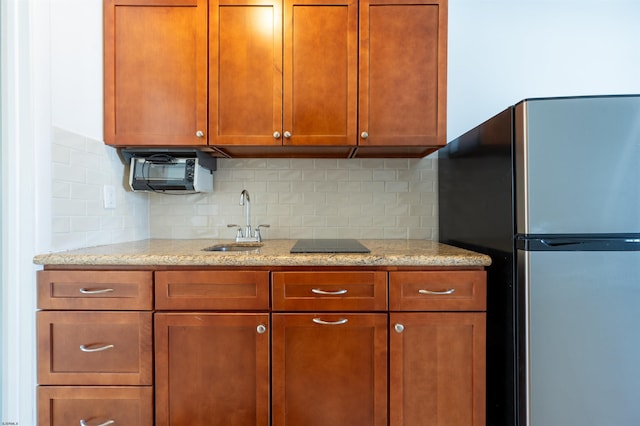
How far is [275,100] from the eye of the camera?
5.22 feet

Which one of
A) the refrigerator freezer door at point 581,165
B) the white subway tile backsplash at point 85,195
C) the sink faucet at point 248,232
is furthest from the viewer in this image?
the sink faucet at point 248,232

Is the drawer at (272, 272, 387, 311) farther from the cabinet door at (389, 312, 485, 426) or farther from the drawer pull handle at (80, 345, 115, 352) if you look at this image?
the drawer pull handle at (80, 345, 115, 352)

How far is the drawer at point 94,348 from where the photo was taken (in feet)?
4.15

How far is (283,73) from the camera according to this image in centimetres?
158

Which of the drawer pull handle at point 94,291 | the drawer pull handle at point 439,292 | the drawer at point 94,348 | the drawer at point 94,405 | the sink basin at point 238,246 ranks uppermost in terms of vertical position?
the sink basin at point 238,246

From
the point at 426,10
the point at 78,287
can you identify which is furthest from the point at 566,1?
the point at 78,287

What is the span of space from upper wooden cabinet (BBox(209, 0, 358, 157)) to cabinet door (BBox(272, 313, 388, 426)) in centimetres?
87

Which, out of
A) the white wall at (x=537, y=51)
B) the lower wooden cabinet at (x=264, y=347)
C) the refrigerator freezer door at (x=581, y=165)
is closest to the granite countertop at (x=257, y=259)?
the lower wooden cabinet at (x=264, y=347)

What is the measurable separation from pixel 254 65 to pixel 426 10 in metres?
0.89

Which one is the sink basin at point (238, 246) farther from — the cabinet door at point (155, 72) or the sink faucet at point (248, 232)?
the cabinet door at point (155, 72)

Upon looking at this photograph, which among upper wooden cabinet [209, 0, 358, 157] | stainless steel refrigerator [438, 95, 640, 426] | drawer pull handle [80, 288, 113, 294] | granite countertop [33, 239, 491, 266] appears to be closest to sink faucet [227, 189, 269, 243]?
upper wooden cabinet [209, 0, 358, 157]

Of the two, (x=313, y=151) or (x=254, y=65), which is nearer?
(x=254, y=65)

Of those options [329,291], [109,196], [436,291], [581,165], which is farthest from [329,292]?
[109,196]

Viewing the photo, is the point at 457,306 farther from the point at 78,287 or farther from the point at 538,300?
the point at 78,287
